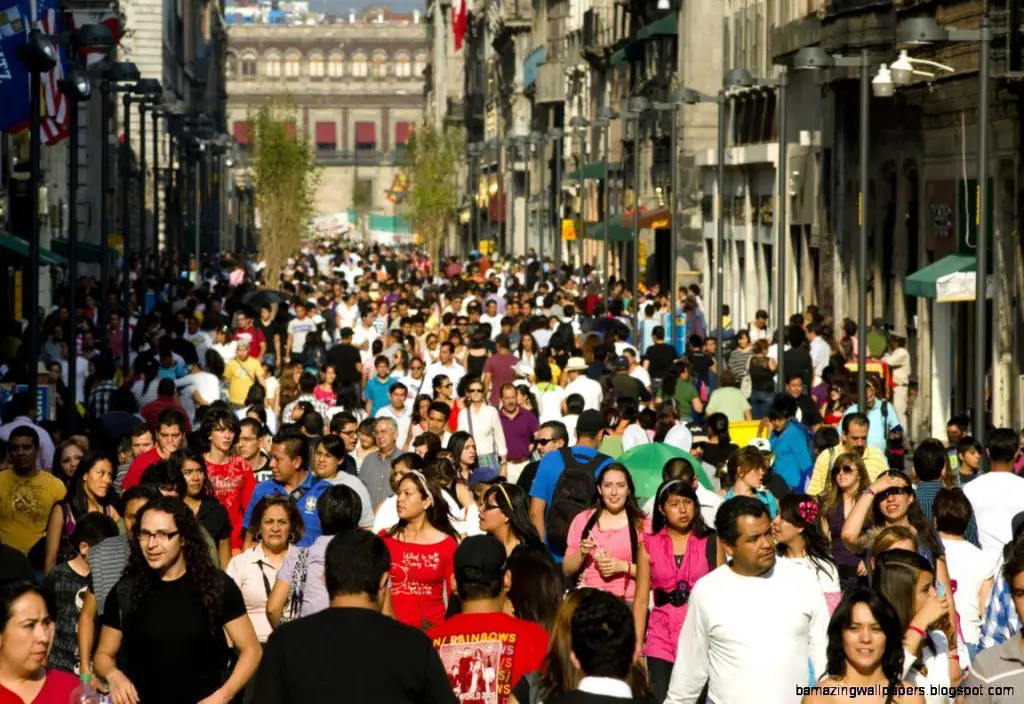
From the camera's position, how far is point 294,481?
45.4ft

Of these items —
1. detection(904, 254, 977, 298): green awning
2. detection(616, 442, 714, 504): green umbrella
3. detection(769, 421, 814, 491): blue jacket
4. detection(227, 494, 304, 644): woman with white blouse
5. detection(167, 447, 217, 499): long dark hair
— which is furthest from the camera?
detection(904, 254, 977, 298): green awning

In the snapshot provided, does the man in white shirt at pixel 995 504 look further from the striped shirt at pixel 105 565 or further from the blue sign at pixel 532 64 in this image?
the blue sign at pixel 532 64

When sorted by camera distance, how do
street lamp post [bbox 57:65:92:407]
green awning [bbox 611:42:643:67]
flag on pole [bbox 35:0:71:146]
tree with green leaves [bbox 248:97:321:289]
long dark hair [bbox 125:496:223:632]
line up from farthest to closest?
tree with green leaves [bbox 248:97:321:289], green awning [bbox 611:42:643:67], flag on pole [bbox 35:0:71:146], street lamp post [bbox 57:65:92:407], long dark hair [bbox 125:496:223:632]

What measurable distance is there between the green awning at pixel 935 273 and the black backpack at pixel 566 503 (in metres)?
15.5

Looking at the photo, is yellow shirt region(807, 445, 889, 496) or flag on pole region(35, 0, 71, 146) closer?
yellow shirt region(807, 445, 889, 496)

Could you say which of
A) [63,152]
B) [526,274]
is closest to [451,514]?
[63,152]

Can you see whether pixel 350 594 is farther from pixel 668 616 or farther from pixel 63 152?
pixel 63 152

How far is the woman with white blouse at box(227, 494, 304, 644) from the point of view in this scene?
1132 centimetres

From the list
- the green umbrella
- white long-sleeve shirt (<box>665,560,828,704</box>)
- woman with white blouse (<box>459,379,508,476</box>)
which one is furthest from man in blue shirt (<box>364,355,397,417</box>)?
white long-sleeve shirt (<box>665,560,828,704</box>)

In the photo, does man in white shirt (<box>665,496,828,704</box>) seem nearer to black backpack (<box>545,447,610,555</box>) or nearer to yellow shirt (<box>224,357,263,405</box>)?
black backpack (<box>545,447,610,555</box>)

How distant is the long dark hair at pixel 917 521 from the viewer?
1143cm

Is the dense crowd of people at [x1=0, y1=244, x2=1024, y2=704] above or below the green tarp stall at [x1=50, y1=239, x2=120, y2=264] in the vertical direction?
below

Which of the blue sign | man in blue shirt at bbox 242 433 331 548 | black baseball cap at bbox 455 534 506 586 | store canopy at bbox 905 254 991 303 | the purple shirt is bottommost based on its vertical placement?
the purple shirt

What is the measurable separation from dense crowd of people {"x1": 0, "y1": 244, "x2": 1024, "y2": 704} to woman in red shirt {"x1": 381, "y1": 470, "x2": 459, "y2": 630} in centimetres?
1
